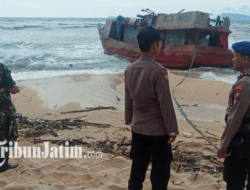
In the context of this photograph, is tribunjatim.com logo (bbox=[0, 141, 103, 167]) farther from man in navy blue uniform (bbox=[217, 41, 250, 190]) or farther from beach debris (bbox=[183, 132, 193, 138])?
man in navy blue uniform (bbox=[217, 41, 250, 190])

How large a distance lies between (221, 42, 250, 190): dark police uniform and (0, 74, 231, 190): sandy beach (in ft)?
3.17

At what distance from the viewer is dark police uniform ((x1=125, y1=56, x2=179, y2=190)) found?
2605 mm

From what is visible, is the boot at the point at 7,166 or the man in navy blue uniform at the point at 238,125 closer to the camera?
the man in navy blue uniform at the point at 238,125

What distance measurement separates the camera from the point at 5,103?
378 centimetres

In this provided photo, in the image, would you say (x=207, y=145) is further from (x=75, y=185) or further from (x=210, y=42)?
(x=210, y=42)

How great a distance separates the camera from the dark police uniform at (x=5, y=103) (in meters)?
3.66

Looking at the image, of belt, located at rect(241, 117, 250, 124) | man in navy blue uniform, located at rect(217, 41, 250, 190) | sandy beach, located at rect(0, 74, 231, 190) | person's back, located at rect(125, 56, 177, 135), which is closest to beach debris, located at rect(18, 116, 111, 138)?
sandy beach, located at rect(0, 74, 231, 190)

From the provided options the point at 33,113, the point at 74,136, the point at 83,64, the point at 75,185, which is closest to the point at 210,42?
the point at 83,64

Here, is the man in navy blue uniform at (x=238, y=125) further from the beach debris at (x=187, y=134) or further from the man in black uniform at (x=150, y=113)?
the beach debris at (x=187, y=134)

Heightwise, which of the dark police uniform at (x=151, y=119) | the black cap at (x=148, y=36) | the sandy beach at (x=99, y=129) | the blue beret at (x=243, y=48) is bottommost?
the sandy beach at (x=99, y=129)

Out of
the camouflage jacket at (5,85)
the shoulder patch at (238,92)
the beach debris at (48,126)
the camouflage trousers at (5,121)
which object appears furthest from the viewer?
the beach debris at (48,126)

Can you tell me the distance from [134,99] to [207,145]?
2476 mm

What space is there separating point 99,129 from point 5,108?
84.2 inches

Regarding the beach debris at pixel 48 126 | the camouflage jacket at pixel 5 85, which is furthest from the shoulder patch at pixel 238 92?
the beach debris at pixel 48 126
